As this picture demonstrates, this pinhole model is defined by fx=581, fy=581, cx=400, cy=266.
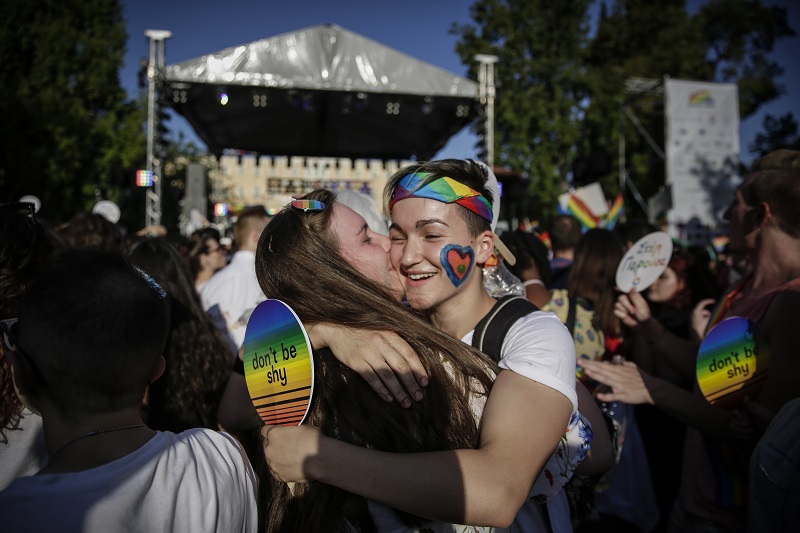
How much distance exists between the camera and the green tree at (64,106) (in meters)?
21.2

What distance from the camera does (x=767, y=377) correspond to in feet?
6.61

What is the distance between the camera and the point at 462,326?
6.61 ft

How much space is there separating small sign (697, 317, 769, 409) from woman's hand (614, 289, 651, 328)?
0.94 m

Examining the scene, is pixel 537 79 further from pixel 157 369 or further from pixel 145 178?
pixel 157 369

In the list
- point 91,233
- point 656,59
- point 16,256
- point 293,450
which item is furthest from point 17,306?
point 656,59

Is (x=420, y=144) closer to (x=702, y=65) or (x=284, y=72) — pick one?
(x=284, y=72)

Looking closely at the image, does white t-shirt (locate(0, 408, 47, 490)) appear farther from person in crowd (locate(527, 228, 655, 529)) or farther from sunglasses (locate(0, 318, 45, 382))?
person in crowd (locate(527, 228, 655, 529))

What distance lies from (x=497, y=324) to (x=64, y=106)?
25.8m

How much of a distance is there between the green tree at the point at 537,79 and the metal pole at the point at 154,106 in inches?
538

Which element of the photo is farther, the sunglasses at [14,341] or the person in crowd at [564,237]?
the person in crowd at [564,237]

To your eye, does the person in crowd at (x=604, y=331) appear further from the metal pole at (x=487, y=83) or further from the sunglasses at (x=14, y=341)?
the metal pole at (x=487, y=83)

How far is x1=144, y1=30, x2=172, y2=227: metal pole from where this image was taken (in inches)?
357

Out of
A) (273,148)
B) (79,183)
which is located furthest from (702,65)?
(79,183)

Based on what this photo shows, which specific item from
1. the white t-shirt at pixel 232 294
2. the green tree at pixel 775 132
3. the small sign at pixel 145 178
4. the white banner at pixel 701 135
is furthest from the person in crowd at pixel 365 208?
the green tree at pixel 775 132
